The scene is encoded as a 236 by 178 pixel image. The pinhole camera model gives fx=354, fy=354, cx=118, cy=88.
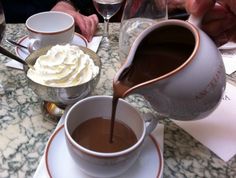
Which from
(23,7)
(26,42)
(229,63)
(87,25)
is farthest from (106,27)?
(23,7)

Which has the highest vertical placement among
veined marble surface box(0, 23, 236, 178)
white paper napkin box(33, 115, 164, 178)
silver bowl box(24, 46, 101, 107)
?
silver bowl box(24, 46, 101, 107)

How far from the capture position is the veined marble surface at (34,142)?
1.67ft

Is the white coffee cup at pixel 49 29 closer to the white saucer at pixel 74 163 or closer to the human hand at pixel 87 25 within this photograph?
the human hand at pixel 87 25

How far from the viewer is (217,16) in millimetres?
582

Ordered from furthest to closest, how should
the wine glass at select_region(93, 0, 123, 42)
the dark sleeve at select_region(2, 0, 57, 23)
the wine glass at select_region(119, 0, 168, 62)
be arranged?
the dark sleeve at select_region(2, 0, 57, 23) → the wine glass at select_region(93, 0, 123, 42) → the wine glass at select_region(119, 0, 168, 62)

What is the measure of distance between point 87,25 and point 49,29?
0.09m

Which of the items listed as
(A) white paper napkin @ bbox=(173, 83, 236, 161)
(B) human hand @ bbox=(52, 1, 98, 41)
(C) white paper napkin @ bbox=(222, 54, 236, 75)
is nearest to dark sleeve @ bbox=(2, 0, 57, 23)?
(B) human hand @ bbox=(52, 1, 98, 41)

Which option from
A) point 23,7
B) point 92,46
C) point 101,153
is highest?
point 101,153

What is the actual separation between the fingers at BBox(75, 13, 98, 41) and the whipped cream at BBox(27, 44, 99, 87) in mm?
205

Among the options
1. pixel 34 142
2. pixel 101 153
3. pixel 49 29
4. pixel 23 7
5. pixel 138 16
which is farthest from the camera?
pixel 23 7

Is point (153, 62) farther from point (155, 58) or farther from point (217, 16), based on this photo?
point (217, 16)

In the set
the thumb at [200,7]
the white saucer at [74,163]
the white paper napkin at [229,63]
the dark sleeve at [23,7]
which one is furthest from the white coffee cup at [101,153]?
the dark sleeve at [23,7]

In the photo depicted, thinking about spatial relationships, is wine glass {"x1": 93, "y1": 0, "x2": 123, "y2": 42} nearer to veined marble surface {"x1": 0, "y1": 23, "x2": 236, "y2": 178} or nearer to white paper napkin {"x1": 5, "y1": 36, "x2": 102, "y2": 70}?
white paper napkin {"x1": 5, "y1": 36, "x2": 102, "y2": 70}

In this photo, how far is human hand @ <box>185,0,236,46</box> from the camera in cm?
56
